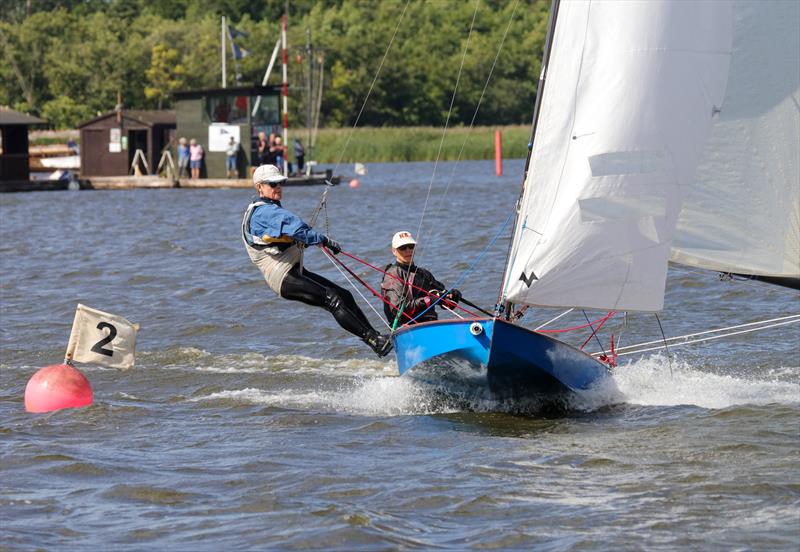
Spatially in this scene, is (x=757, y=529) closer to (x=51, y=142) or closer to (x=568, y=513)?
(x=568, y=513)

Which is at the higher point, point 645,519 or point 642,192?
point 642,192

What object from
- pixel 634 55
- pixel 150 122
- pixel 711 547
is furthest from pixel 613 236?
pixel 150 122

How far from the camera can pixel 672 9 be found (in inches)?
370

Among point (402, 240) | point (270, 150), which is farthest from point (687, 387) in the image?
point (270, 150)

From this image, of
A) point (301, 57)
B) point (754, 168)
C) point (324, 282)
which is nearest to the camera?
point (754, 168)

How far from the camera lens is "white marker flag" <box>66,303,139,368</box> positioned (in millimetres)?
10539

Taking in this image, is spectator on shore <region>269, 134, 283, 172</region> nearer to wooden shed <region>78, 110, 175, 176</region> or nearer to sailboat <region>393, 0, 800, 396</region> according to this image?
wooden shed <region>78, 110, 175, 176</region>

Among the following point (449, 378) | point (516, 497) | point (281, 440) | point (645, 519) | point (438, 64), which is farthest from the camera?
point (438, 64)

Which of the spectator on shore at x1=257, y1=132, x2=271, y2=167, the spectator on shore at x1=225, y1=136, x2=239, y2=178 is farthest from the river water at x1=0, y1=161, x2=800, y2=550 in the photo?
the spectator on shore at x1=225, y1=136, x2=239, y2=178

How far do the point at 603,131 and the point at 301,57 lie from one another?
191 ft

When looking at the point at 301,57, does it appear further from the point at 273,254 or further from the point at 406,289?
the point at 406,289

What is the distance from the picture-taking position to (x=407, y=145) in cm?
6681

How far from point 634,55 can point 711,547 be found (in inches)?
156

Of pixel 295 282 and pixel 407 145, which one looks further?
pixel 407 145
